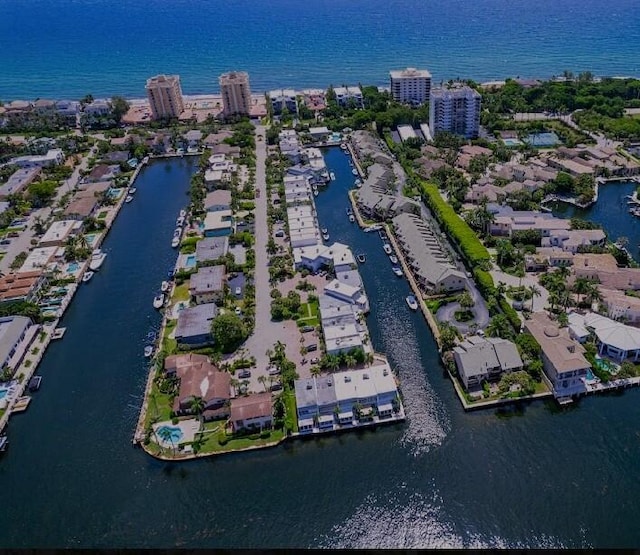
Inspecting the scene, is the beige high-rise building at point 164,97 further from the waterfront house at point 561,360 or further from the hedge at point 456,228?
the waterfront house at point 561,360

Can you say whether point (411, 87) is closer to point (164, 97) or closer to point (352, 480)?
point (164, 97)

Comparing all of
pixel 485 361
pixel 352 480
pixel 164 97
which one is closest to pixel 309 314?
pixel 485 361

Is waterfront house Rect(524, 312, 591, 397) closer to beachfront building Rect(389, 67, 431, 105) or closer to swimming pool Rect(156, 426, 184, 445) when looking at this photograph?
swimming pool Rect(156, 426, 184, 445)

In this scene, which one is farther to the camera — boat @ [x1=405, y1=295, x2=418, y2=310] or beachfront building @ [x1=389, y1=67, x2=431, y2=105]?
beachfront building @ [x1=389, y1=67, x2=431, y2=105]

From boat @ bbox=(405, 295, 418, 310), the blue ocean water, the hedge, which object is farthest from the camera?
the blue ocean water

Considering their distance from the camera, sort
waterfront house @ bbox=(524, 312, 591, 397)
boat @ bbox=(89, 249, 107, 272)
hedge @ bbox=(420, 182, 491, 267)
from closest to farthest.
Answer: waterfront house @ bbox=(524, 312, 591, 397) < hedge @ bbox=(420, 182, 491, 267) < boat @ bbox=(89, 249, 107, 272)

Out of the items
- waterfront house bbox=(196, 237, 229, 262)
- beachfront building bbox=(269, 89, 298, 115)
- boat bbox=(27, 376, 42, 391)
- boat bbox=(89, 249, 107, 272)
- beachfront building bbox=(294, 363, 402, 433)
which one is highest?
beachfront building bbox=(269, 89, 298, 115)

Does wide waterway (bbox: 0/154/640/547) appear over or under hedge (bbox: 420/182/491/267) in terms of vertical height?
under

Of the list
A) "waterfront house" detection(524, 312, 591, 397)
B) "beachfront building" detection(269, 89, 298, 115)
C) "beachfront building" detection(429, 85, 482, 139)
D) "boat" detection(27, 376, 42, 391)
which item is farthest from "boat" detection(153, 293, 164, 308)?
"beachfront building" detection(269, 89, 298, 115)

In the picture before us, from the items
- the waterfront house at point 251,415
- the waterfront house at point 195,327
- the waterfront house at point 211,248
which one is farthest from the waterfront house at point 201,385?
the waterfront house at point 211,248
